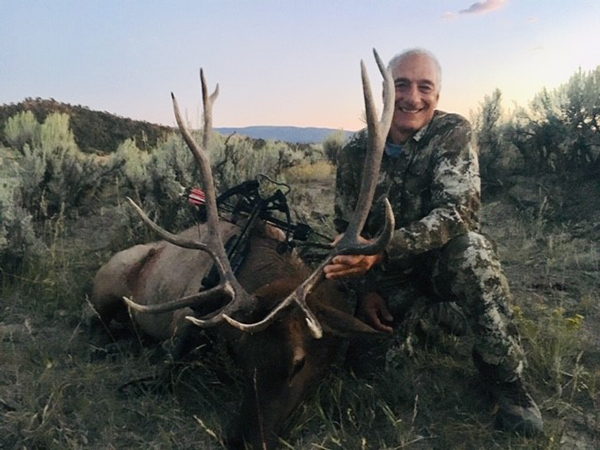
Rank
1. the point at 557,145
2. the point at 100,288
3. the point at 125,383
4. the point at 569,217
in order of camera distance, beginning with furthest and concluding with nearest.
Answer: the point at 557,145 < the point at 569,217 < the point at 100,288 < the point at 125,383

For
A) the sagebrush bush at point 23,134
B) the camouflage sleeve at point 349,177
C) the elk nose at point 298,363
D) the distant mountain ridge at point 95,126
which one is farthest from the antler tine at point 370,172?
the distant mountain ridge at point 95,126

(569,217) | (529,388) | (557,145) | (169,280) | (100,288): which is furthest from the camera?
(557,145)

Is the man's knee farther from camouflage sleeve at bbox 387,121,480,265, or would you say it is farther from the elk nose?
the elk nose

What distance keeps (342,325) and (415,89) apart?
63.4 inches

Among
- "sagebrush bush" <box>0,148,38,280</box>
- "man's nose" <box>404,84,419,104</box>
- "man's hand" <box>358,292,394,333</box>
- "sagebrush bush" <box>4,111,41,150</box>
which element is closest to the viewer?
"man's hand" <box>358,292,394,333</box>

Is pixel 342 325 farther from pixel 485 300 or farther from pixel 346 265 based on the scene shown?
pixel 485 300

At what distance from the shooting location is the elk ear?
3.11m

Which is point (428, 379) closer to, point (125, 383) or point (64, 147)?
point (125, 383)

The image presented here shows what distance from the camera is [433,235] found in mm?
3350

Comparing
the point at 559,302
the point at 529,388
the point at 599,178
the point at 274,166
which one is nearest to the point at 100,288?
the point at 529,388

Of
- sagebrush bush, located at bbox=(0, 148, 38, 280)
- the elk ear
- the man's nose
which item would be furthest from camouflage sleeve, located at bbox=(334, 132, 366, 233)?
sagebrush bush, located at bbox=(0, 148, 38, 280)

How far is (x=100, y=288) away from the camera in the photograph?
4984mm

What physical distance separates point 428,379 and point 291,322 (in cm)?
113

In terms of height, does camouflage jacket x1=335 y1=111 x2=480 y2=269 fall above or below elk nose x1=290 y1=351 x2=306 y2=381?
above
